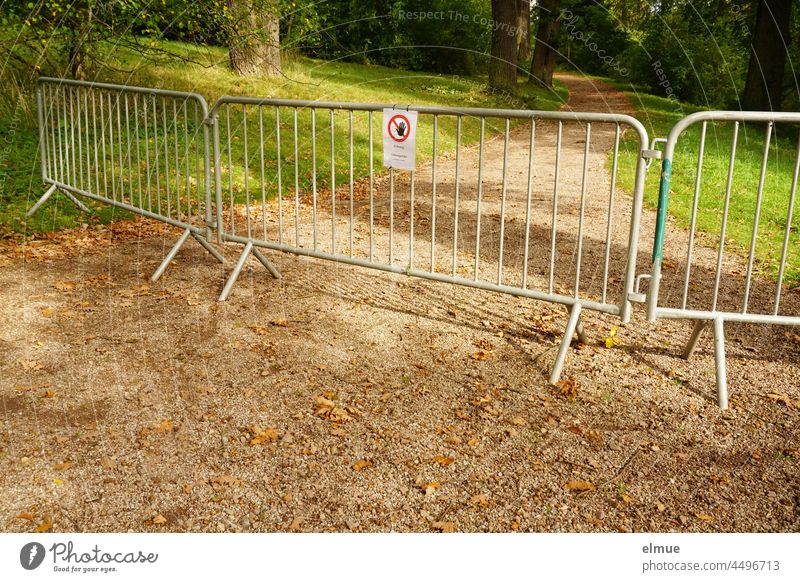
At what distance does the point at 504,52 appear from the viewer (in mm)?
23859

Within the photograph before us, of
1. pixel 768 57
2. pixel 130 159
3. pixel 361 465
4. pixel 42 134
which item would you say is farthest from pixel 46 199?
pixel 768 57

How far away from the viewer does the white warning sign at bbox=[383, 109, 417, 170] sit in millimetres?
5242

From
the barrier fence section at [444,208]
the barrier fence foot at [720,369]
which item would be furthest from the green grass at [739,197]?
the barrier fence foot at [720,369]

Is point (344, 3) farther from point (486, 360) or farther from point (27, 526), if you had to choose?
point (27, 526)

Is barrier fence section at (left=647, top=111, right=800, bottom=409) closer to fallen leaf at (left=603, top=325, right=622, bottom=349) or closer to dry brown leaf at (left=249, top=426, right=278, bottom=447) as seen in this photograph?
fallen leaf at (left=603, top=325, right=622, bottom=349)

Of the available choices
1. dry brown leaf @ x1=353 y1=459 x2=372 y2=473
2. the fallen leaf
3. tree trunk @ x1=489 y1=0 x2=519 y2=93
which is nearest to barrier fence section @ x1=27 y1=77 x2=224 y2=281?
dry brown leaf @ x1=353 y1=459 x2=372 y2=473

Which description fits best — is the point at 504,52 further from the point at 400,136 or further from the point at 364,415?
the point at 364,415

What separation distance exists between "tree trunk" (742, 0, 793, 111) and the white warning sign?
20.2m

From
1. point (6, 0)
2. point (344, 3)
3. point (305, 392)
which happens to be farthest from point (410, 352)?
point (344, 3)

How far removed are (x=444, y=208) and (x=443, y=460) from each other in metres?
6.78

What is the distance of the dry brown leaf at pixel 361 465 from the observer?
146 inches

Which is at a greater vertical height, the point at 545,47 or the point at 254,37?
the point at 545,47
